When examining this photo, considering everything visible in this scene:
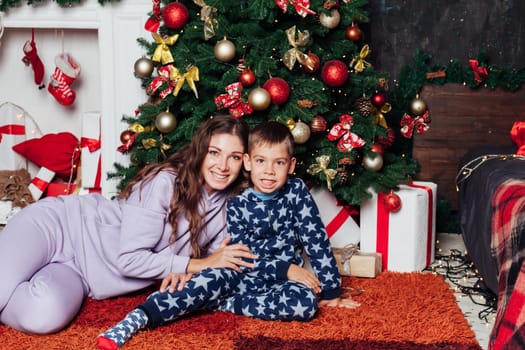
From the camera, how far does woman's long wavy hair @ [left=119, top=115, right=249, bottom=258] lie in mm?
2584

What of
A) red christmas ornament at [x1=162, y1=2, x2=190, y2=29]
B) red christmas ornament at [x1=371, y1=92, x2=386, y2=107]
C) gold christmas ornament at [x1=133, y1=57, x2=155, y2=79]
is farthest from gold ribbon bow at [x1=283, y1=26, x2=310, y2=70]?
gold christmas ornament at [x1=133, y1=57, x2=155, y2=79]

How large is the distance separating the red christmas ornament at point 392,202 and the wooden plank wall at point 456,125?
2.87ft

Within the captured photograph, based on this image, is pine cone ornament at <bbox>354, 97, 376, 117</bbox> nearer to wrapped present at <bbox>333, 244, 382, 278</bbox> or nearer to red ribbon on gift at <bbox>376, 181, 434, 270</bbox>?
red ribbon on gift at <bbox>376, 181, 434, 270</bbox>

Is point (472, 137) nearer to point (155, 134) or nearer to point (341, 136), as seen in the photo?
point (341, 136)

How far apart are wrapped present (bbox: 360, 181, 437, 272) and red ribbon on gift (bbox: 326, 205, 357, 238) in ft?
0.26

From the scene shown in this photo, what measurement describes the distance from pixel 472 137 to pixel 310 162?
129 centimetres

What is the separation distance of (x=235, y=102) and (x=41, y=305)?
1098 millimetres

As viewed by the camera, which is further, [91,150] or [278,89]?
[91,150]

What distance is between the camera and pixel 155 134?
308cm

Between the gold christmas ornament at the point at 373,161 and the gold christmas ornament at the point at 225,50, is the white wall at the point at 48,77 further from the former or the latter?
the gold christmas ornament at the point at 373,161

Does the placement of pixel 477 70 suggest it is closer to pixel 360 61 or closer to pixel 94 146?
pixel 360 61

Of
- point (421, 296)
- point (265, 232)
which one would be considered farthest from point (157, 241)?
point (421, 296)

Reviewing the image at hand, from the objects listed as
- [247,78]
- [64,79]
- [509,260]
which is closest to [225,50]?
[247,78]

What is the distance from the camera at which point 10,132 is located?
13.5 ft
